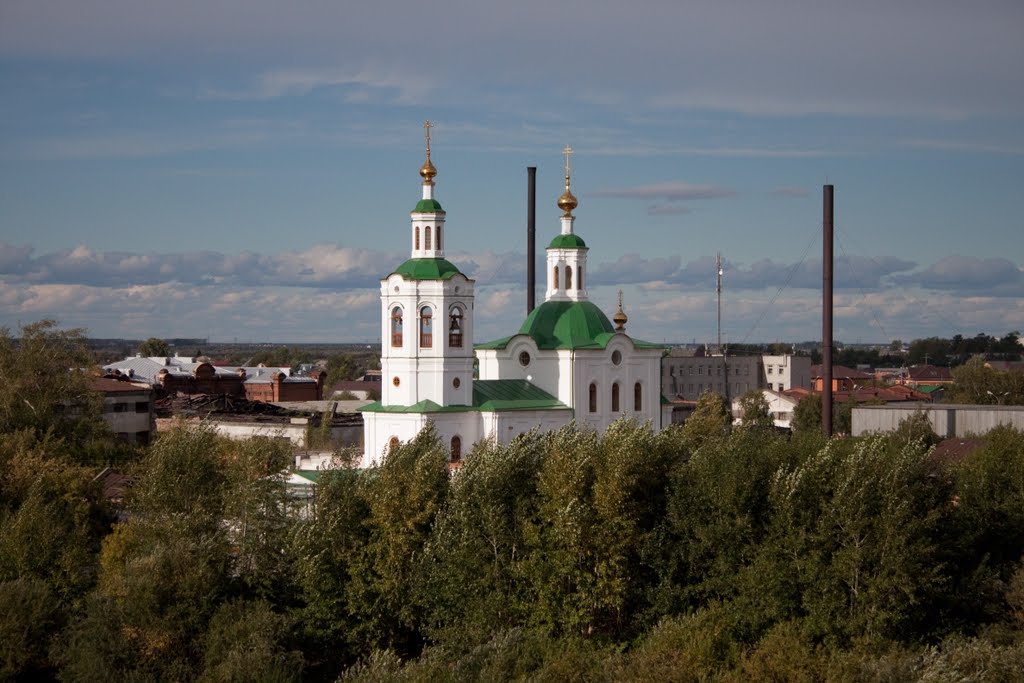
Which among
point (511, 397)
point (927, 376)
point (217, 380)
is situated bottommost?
point (511, 397)

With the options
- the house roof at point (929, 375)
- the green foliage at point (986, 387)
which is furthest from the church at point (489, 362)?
the house roof at point (929, 375)

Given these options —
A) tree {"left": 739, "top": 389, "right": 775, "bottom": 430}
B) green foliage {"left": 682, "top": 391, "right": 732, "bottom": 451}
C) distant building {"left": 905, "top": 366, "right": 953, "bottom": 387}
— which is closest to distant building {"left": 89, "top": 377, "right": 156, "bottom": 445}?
green foliage {"left": 682, "top": 391, "right": 732, "bottom": 451}

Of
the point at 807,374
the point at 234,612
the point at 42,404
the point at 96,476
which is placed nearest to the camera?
the point at 234,612

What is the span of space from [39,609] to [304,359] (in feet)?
558

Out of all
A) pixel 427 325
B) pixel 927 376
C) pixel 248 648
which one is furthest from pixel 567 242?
pixel 927 376

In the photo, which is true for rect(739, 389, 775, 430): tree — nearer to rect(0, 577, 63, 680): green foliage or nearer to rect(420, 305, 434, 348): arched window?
rect(420, 305, 434, 348): arched window

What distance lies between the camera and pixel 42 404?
4191 centimetres

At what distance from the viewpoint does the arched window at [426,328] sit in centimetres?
4219

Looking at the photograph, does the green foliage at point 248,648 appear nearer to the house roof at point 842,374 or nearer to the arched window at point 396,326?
the arched window at point 396,326

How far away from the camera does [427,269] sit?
4222 cm

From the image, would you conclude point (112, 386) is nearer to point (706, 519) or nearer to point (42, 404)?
point (42, 404)

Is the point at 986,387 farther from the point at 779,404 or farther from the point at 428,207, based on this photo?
the point at 428,207

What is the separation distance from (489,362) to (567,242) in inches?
184

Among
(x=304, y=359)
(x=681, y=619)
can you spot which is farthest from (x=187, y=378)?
(x=304, y=359)
